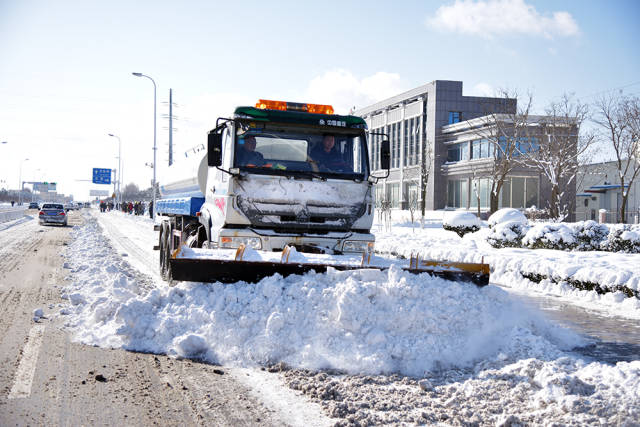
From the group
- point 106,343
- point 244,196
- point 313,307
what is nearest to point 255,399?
point 313,307

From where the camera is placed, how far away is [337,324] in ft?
16.4

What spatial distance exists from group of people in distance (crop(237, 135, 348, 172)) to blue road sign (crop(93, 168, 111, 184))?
81.2 metres

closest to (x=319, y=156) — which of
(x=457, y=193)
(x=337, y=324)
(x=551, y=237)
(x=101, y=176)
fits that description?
(x=337, y=324)

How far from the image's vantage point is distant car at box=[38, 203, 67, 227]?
1356 inches

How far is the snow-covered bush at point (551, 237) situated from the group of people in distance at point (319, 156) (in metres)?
10.1

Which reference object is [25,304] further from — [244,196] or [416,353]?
[416,353]

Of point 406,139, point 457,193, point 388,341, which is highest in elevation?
point 406,139

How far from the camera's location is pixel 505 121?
3716cm

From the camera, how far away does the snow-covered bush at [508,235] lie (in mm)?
16438

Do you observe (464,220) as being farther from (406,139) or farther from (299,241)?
(406,139)

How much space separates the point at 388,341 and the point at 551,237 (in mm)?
11716

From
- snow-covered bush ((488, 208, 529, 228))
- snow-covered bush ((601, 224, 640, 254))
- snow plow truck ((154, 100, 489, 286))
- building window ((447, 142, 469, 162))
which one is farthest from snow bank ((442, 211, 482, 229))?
building window ((447, 142, 469, 162))

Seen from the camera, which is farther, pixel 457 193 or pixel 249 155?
pixel 457 193

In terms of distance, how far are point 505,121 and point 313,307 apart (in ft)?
117
